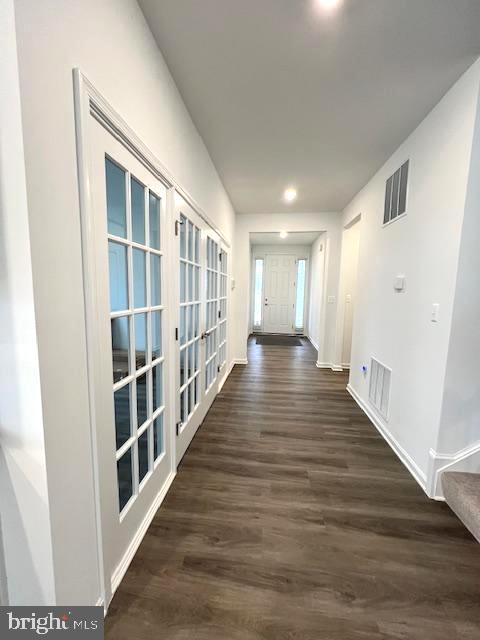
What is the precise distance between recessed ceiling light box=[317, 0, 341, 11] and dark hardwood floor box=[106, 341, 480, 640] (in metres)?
2.54

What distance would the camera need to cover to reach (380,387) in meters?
2.55

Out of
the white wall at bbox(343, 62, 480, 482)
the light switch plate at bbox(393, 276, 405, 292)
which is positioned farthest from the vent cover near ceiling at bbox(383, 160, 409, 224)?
the light switch plate at bbox(393, 276, 405, 292)

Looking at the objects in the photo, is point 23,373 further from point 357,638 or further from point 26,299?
point 357,638

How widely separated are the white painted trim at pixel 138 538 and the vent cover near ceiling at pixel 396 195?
2.74 metres

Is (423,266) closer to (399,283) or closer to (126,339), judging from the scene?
(399,283)

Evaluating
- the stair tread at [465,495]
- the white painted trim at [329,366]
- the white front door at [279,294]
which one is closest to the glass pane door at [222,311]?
the white painted trim at [329,366]

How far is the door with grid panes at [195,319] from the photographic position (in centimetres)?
192

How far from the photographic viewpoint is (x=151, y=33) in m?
1.29

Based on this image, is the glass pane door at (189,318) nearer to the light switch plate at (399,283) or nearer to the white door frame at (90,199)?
the white door frame at (90,199)

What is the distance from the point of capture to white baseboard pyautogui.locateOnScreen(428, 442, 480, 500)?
1659 millimetres

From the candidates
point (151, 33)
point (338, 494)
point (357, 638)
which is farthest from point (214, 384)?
point (151, 33)

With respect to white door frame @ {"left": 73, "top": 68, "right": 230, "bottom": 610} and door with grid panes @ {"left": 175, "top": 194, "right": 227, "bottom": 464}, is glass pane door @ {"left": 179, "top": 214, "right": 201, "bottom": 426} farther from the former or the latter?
white door frame @ {"left": 73, "top": 68, "right": 230, "bottom": 610}

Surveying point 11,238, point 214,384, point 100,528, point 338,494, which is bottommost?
point 338,494

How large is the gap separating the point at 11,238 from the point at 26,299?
6.4 inches
